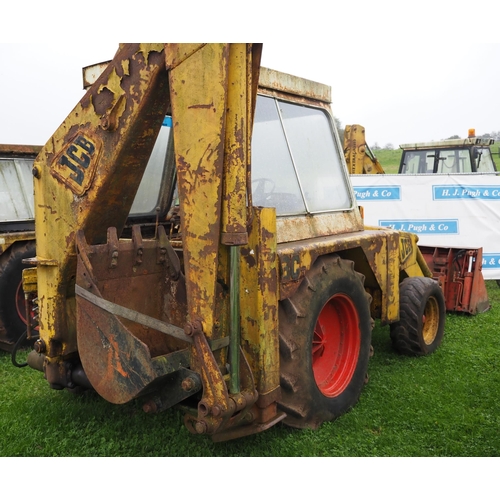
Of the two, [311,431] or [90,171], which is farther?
[311,431]

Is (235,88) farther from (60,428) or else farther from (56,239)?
(60,428)

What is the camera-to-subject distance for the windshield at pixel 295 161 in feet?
10.7

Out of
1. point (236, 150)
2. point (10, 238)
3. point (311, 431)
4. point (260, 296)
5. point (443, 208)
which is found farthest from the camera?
point (443, 208)

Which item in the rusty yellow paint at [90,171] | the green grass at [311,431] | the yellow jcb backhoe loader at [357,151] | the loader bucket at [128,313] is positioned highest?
the yellow jcb backhoe loader at [357,151]

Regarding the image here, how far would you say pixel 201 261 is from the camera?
250cm

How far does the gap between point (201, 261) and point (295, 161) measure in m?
1.34

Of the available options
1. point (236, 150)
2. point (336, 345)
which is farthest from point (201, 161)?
point (336, 345)

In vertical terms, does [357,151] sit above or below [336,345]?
above

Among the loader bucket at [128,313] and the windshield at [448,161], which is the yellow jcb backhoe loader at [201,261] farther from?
the windshield at [448,161]

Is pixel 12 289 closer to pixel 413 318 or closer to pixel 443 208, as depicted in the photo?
pixel 413 318

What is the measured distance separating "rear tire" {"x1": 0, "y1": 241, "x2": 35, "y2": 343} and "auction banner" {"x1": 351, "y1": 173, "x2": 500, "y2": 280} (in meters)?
5.92

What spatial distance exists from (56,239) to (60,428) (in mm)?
1248

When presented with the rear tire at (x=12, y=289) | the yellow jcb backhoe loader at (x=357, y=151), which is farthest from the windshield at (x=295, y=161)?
the yellow jcb backhoe loader at (x=357, y=151)

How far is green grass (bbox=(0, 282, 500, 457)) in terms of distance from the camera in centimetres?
298
